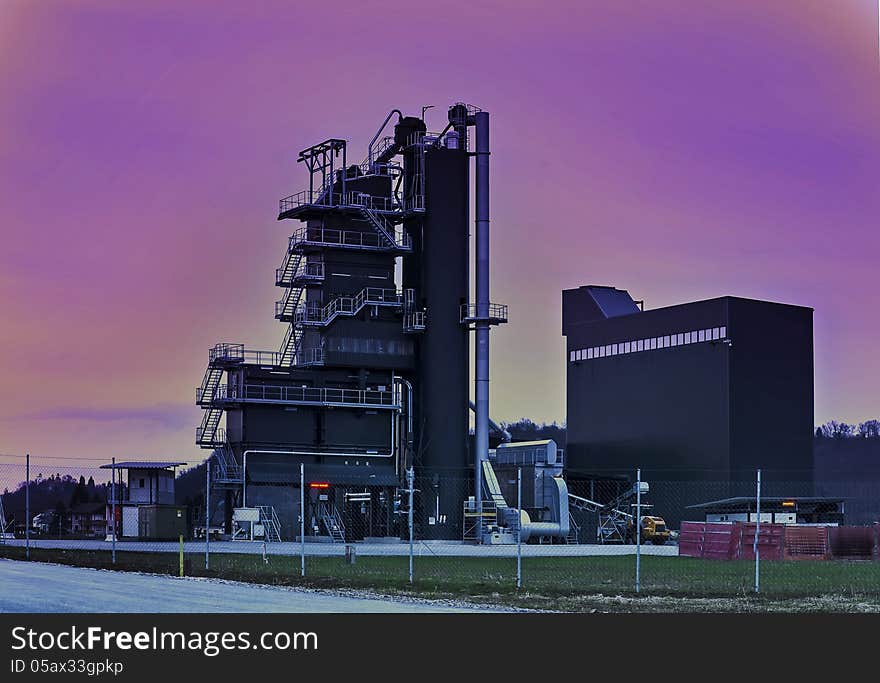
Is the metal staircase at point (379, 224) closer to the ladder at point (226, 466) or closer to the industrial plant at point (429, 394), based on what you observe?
the industrial plant at point (429, 394)

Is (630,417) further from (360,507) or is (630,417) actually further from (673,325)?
(360,507)

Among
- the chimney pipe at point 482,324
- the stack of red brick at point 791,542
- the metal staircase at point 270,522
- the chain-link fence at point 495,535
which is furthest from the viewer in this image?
the chimney pipe at point 482,324

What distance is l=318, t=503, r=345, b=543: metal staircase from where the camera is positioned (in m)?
72.2

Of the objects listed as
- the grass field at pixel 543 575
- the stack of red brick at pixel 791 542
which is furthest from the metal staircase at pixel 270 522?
the stack of red brick at pixel 791 542

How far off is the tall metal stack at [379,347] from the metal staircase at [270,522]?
352cm

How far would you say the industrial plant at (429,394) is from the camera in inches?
2928

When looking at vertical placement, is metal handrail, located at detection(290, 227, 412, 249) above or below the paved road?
above

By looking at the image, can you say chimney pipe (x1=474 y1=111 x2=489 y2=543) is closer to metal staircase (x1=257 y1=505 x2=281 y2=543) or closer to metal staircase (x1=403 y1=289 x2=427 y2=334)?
metal staircase (x1=403 y1=289 x2=427 y2=334)

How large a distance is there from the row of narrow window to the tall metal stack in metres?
12.9

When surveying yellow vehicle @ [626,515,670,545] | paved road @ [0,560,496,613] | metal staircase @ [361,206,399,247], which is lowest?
yellow vehicle @ [626,515,670,545]

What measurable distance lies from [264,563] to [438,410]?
37616 mm

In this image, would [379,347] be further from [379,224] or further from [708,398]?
[708,398]

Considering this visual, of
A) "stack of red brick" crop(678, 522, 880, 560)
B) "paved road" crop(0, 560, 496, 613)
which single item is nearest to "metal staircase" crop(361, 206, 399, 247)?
"stack of red brick" crop(678, 522, 880, 560)
